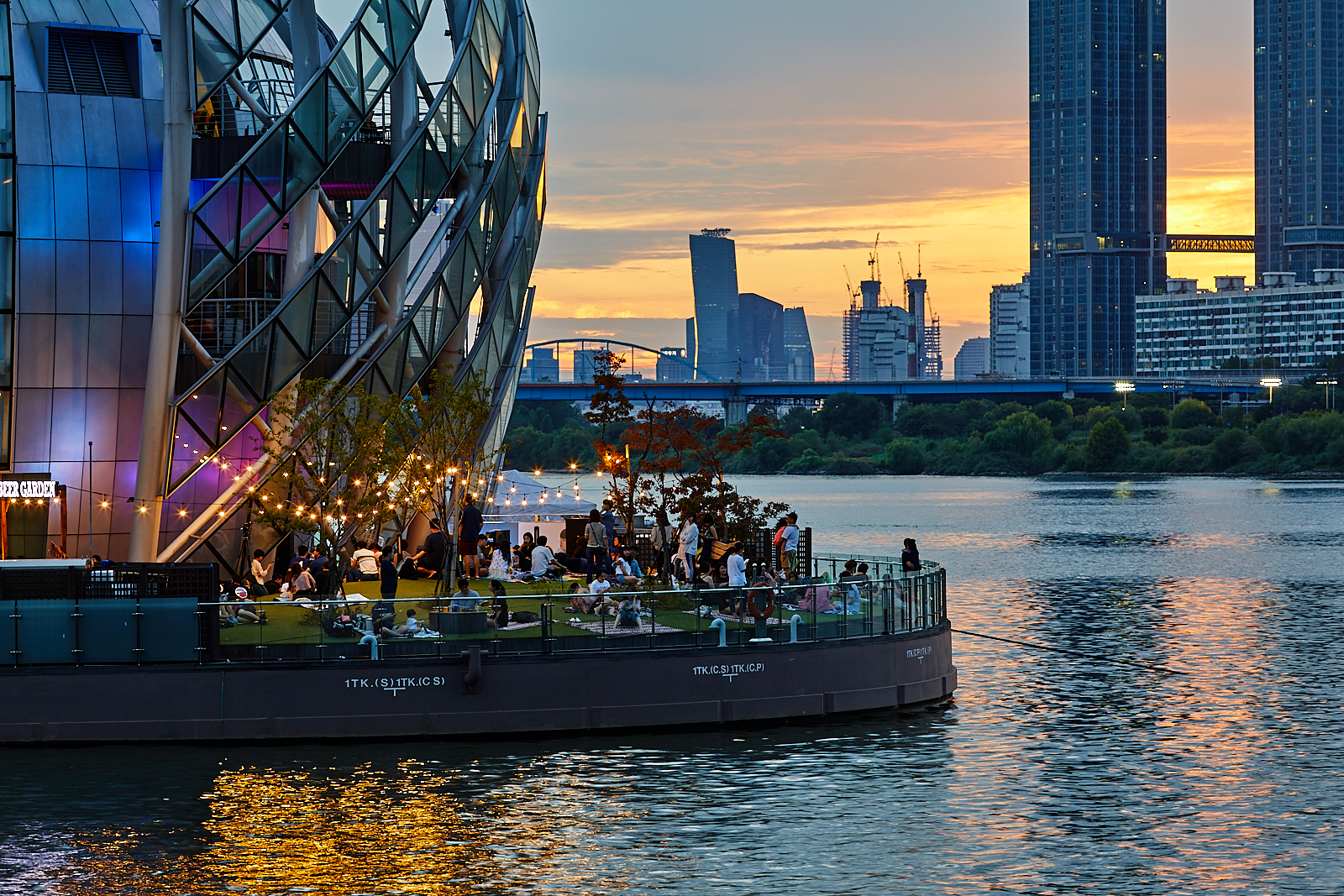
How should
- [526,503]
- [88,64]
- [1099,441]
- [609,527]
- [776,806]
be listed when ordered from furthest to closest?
[1099,441] < [526,503] < [609,527] < [88,64] < [776,806]

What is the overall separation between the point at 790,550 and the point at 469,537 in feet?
22.9

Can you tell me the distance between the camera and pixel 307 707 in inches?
999

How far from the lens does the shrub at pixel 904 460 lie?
19325 cm

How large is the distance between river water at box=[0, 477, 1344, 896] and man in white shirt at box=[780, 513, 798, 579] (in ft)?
14.0

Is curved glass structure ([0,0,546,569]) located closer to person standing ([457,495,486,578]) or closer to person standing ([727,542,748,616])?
person standing ([457,495,486,578])

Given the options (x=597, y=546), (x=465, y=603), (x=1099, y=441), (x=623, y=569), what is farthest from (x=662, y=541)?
(x=1099, y=441)

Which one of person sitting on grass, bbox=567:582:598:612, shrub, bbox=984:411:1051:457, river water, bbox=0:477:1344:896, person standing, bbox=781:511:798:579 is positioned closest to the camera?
river water, bbox=0:477:1344:896

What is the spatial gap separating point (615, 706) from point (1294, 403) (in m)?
179

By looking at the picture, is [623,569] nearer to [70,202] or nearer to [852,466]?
[70,202]

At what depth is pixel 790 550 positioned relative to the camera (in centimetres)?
3606

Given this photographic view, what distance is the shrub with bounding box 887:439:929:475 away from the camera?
19325cm

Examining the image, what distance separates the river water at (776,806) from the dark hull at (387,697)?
0.35 meters

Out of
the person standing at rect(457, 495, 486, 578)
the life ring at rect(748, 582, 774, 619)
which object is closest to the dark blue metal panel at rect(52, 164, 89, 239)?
the person standing at rect(457, 495, 486, 578)

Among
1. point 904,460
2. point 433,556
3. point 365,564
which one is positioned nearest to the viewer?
point 433,556
